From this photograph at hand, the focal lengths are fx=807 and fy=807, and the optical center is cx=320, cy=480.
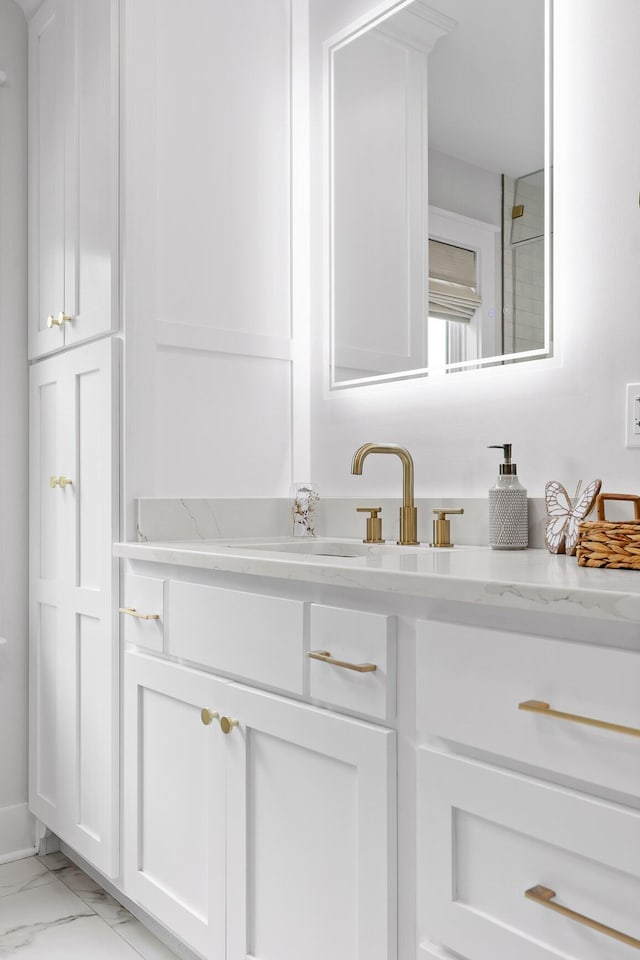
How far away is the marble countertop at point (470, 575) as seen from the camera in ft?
2.81

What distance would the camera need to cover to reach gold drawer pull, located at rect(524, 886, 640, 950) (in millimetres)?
833

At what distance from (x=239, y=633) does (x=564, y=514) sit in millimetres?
616

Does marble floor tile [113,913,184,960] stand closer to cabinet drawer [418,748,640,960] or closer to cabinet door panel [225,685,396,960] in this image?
cabinet door panel [225,685,396,960]

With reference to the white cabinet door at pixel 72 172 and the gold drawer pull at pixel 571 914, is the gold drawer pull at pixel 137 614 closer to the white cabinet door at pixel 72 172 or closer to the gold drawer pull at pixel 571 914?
the white cabinet door at pixel 72 172

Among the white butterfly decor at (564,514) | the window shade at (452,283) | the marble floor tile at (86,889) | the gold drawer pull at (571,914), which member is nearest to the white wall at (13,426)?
the marble floor tile at (86,889)

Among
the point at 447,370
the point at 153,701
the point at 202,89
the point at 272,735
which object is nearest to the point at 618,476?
the point at 447,370

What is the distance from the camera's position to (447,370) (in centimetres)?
181

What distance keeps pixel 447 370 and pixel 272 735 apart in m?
0.89

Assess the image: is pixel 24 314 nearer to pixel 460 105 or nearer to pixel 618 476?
pixel 460 105

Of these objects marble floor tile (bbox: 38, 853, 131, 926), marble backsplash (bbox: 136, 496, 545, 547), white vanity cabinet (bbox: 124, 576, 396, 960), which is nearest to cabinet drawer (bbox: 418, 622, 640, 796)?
white vanity cabinet (bbox: 124, 576, 396, 960)

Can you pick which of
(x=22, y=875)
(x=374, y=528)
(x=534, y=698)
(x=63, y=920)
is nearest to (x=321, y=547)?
(x=374, y=528)

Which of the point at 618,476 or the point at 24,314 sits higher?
the point at 24,314

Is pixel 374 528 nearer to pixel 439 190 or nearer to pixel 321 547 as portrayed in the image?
pixel 321 547

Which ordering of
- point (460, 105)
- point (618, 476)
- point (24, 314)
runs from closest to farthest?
1. point (618, 476)
2. point (460, 105)
3. point (24, 314)
